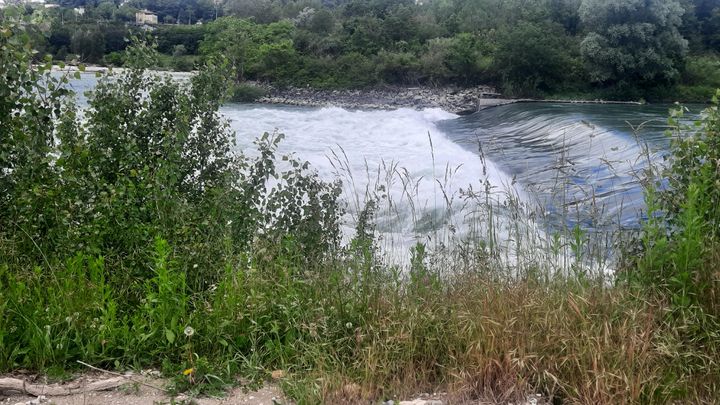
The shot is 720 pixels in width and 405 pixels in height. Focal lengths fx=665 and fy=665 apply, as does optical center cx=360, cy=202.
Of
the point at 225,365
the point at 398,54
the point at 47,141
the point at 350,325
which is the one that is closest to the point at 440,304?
the point at 350,325

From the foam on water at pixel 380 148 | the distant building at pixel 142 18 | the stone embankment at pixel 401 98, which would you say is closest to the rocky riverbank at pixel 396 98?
the stone embankment at pixel 401 98

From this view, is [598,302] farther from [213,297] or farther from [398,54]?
[398,54]

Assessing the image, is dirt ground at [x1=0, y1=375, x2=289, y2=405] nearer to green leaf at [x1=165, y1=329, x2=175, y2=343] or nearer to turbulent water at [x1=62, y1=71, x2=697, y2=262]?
green leaf at [x1=165, y1=329, x2=175, y2=343]

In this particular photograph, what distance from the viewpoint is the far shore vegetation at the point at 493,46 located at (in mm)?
48219

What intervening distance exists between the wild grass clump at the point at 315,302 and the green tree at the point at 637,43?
156 ft

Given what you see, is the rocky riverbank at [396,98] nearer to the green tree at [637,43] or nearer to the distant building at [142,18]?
the green tree at [637,43]

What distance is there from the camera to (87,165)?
18.1 feet

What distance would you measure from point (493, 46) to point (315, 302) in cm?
5844

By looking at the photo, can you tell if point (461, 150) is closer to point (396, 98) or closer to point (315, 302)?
point (315, 302)

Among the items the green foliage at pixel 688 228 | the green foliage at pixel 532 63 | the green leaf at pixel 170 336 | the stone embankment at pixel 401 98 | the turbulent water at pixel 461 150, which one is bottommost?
the turbulent water at pixel 461 150

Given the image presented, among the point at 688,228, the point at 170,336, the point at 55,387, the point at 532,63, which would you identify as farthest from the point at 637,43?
the point at 55,387

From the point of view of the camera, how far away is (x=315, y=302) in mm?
3914

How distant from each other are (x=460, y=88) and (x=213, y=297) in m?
52.4

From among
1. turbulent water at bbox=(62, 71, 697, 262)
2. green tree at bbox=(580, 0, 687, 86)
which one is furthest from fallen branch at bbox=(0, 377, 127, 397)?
green tree at bbox=(580, 0, 687, 86)
